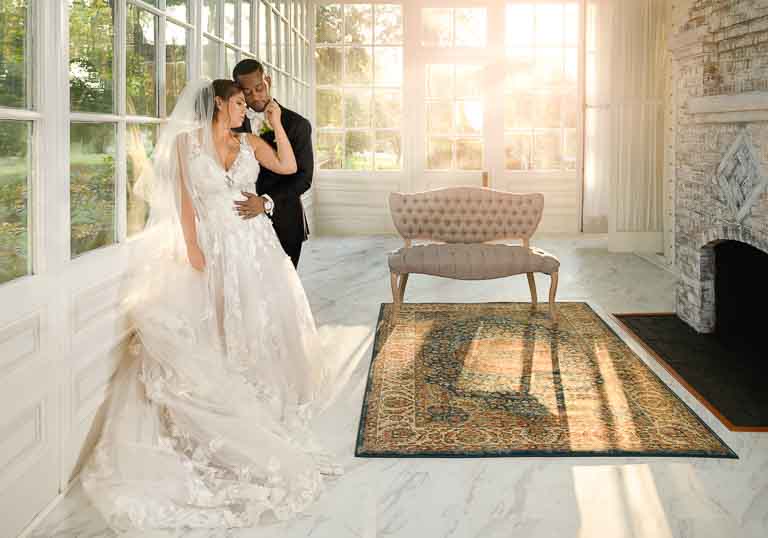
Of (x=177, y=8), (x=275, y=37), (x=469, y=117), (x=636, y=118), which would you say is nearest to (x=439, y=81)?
(x=469, y=117)

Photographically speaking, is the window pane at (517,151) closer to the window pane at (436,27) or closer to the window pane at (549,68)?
the window pane at (549,68)

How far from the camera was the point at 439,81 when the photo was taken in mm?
11023

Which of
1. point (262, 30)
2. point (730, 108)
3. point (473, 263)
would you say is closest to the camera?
point (730, 108)

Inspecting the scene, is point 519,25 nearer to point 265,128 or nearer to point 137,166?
point 265,128

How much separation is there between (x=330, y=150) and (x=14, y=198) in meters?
8.62

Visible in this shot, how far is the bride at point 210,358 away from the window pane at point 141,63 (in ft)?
0.68

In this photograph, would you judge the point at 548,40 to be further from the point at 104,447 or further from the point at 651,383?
the point at 104,447

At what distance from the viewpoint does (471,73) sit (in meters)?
11.0

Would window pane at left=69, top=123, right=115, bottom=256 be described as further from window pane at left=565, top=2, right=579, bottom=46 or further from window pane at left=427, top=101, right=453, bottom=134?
window pane at left=565, top=2, right=579, bottom=46

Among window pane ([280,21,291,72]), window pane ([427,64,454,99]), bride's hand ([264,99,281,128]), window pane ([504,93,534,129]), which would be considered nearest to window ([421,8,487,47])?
window pane ([427,64,454,99])

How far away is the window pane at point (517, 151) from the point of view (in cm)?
1103

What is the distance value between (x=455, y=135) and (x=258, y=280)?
7367mm

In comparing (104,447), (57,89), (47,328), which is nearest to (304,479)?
(104,447)

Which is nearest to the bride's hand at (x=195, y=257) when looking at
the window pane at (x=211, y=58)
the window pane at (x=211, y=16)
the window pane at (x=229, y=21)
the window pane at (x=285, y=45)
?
the window pane at (x=211, y=58)
